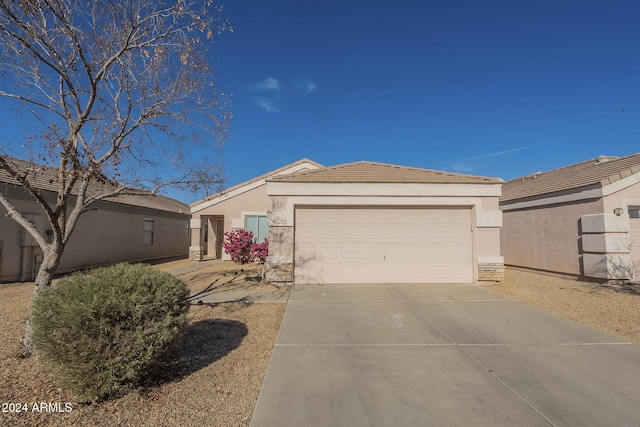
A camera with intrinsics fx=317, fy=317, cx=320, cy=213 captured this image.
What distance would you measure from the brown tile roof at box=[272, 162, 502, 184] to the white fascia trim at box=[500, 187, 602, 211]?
3.49 meters

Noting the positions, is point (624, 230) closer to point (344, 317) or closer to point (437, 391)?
point (344, 317)

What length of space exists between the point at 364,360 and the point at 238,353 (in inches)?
74.3

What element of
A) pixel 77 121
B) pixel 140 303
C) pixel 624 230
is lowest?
pixel 140 303

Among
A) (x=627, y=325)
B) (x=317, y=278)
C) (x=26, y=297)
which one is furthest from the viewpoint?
(x=317, y=278)

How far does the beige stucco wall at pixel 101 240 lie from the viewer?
35.4ft

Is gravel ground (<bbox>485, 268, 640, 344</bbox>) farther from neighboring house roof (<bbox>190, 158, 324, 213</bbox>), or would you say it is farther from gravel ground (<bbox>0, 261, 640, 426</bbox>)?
neighboring house roof (<bbox>190, 158, 324, 213</bbox>)

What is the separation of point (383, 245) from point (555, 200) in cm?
743

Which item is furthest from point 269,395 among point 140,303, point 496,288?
point 496,288

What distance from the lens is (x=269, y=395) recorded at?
3.59 m

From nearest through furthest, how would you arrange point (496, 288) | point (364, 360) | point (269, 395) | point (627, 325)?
point (269, 395) → point (364, 360) → point (627, 325) → point (496, 288)

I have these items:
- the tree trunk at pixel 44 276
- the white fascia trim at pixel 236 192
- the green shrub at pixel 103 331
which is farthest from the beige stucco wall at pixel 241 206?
the green shrub at pixel 103 331

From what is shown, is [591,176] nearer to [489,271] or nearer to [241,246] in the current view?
[489,271]

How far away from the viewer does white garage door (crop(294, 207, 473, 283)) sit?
33.5ft

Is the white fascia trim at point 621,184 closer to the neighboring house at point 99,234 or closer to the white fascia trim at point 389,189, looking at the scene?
the white fascia trim at point 389,189
